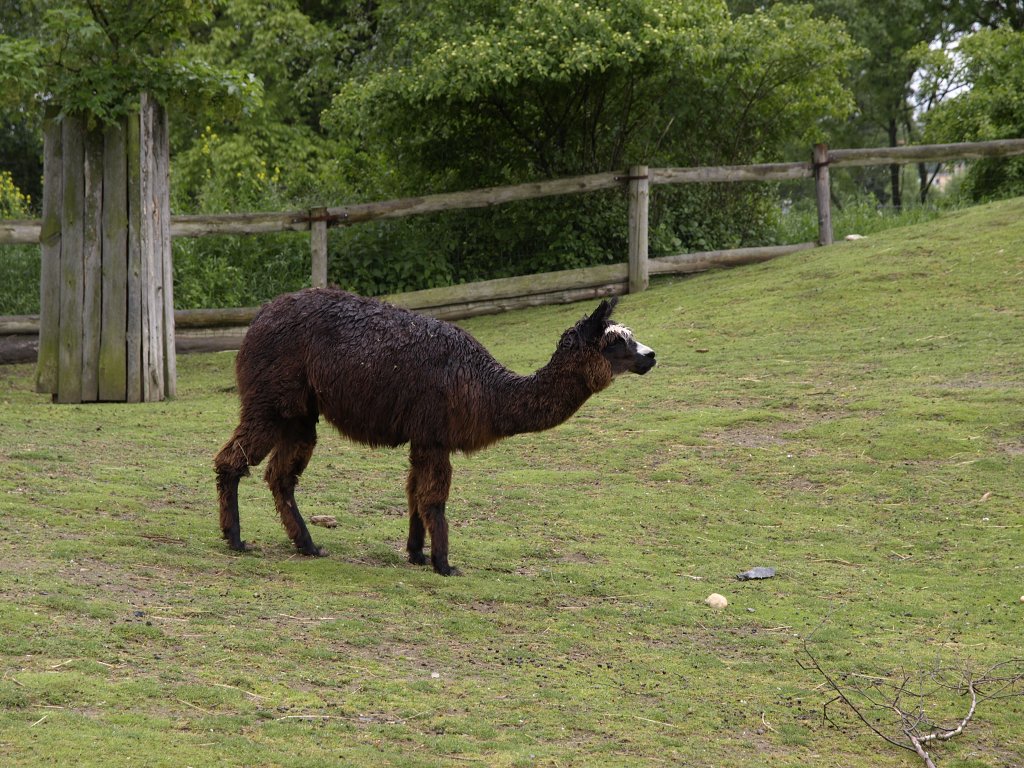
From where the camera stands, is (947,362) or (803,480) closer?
(803,480)

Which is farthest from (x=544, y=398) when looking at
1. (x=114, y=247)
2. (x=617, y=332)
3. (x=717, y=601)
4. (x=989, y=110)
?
(x=989, y=110)

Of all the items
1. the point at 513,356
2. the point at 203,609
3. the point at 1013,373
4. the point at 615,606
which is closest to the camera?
the point at 203,609

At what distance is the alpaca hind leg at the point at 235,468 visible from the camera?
25.6ft

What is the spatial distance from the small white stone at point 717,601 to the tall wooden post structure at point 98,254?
755 centimetres

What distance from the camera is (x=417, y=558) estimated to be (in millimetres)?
7934

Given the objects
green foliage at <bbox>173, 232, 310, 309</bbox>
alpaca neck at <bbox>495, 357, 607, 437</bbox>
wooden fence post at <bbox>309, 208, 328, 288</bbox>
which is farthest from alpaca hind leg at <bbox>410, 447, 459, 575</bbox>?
green foliage at <bbox>173, 232, 310, 309</bbox>

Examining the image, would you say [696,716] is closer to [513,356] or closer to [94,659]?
[94,659]

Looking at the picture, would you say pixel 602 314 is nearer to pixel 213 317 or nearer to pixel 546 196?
pixel 213 317

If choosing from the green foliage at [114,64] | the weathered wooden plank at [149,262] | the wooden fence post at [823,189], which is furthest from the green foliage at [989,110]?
the weathered wooden plank at [149,262]

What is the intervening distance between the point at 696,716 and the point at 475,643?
4.17 feet

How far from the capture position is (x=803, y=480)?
1009 cm

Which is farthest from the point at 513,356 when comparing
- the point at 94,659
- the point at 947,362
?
the point at 94,659

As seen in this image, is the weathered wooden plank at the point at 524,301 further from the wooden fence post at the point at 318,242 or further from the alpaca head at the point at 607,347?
the alpaca head at the point at 607,347

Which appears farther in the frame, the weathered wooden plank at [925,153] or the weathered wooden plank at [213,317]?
the weathered wooden plank at [925,153]
